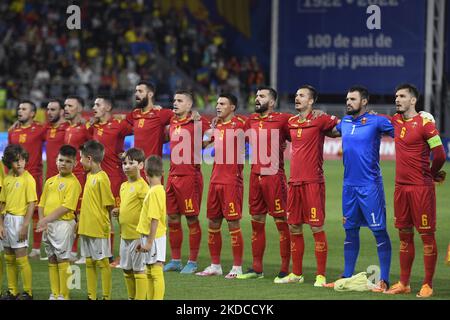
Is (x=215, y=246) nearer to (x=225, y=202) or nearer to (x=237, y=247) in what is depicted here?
(x=237, y=247)

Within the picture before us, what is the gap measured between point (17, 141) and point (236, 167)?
345cm

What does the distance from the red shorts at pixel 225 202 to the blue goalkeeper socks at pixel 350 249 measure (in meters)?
1.51

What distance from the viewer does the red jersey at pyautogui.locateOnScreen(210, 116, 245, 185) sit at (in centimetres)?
1266

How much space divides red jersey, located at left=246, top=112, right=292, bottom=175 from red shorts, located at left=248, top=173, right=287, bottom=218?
3.8 inches

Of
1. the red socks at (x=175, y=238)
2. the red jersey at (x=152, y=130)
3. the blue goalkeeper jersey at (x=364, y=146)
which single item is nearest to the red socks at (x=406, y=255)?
the blue goalkeeper jersey at (x=364, y=146)

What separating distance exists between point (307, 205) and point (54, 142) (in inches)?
160

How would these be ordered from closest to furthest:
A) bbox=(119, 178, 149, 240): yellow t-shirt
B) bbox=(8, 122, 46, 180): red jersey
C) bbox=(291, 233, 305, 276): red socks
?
1. bbox=(119, 178, 149, 240): yellow t-shirt
2. bbox=(291, 233, 305, 276): red socks
3. bbox=(8, 122, 46, 180): red jersey

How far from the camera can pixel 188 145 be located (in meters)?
13.1

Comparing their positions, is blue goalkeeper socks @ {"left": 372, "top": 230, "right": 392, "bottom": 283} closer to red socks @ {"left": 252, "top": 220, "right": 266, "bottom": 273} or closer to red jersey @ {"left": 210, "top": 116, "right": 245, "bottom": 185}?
red socks @ {"left": 252, "top": 220, "right": 266, "bottom": 273}

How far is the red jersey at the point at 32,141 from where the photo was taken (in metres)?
14.3

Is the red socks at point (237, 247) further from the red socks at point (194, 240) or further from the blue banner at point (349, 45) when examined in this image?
the blue banner at point (349, 45)

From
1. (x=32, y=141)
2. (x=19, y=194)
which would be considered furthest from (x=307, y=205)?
(x=32, y=141)

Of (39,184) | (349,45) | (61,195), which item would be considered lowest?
(39,184)

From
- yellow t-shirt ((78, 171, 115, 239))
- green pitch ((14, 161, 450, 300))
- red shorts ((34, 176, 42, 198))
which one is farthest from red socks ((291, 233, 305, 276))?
red shorts ((34, 176, 42, 198))
